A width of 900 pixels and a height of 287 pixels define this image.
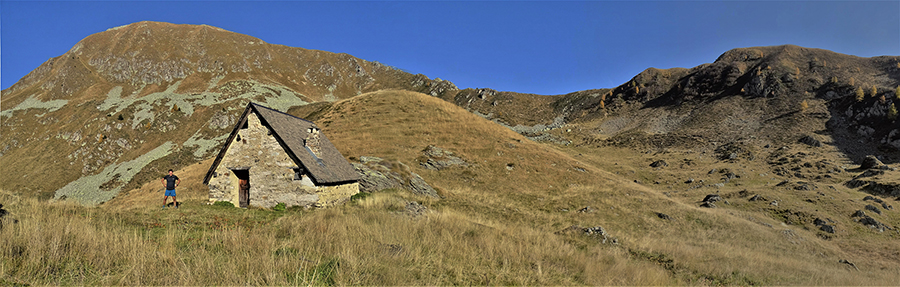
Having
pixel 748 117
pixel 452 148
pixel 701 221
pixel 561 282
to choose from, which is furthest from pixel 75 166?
pixel 748 117

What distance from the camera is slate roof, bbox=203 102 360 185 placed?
17.7 m

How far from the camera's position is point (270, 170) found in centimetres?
1811

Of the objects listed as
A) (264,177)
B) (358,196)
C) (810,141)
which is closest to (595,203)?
(358,196)

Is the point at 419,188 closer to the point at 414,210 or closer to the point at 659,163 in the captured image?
the point at 414,210

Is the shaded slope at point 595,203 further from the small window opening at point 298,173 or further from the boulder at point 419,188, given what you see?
the small window opening at point 298,173

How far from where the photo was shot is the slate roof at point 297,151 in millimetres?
17703

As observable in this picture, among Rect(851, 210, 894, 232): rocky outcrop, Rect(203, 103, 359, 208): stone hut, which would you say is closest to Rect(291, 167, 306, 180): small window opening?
Rect(203, 103, 359, 208): stone hut

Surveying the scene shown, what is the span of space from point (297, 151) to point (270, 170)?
1.77 meters

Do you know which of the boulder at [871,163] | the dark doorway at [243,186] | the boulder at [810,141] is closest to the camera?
the dark doorway at [243,186]

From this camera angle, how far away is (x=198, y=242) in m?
7.53

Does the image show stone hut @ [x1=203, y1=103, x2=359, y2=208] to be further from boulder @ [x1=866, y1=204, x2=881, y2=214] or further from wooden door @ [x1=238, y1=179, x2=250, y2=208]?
boulder @ [x1=866, y1=204, x2=881, y2=214]

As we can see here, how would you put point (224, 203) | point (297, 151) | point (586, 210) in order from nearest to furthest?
1. point (297, 151)
2. point (224, 203)
3. point (586, 210)

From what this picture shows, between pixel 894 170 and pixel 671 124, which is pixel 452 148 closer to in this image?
pixel 894 170

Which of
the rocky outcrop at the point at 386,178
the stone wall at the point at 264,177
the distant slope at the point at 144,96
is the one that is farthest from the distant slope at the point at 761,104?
the stone wall at the point at 264,177
